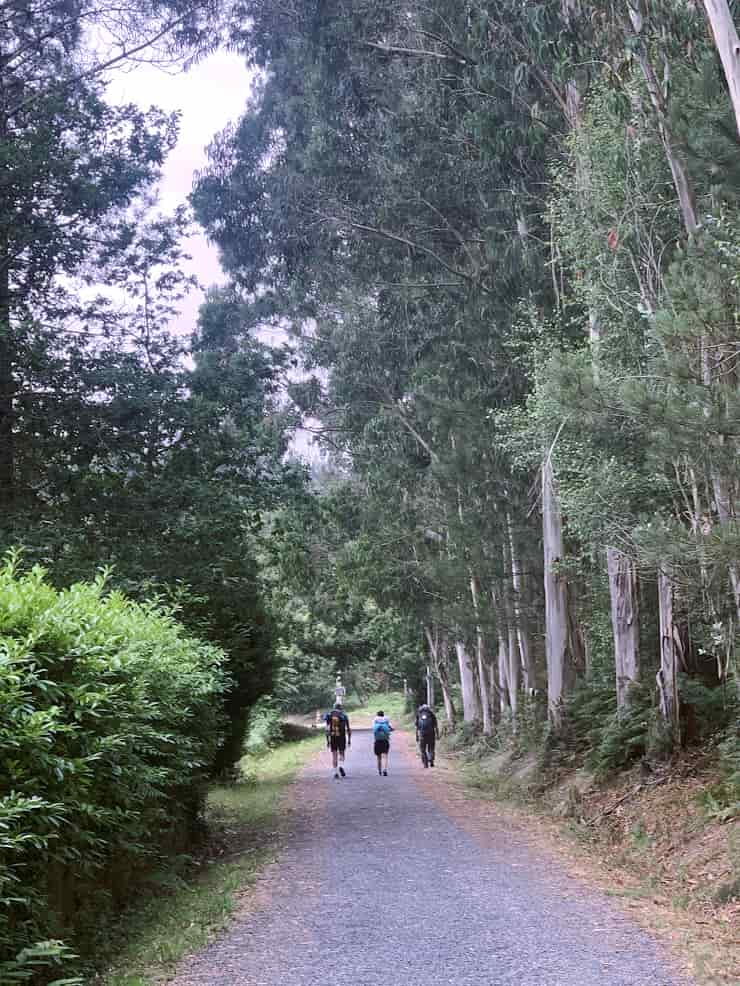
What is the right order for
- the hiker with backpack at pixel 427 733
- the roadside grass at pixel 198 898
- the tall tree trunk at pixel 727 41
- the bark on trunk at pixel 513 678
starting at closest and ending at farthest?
the roadside grass at pixel 198 898, the tall tree trunk at pixel 727 41, the hiker with backpack at pixel 427 733, the bark on trunk at pixel 513 678

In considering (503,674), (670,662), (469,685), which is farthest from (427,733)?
(670,662)

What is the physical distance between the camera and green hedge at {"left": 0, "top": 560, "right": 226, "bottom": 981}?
508cm

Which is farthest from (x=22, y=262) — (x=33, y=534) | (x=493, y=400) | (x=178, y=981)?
(x=178, y=981)

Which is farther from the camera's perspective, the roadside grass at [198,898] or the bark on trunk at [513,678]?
the bark on trunk at [513,678]

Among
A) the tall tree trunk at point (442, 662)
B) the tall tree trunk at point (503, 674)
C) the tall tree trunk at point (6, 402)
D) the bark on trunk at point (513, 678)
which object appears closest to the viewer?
the tall tree trunk at point (6, 402)

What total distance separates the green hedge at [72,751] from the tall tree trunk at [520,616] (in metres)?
13.5

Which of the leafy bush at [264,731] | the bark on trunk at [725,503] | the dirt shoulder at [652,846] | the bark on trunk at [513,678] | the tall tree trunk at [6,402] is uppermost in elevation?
the tall tree trunk at [6,402]

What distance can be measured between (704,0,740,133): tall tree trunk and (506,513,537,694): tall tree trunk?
43.5 feet

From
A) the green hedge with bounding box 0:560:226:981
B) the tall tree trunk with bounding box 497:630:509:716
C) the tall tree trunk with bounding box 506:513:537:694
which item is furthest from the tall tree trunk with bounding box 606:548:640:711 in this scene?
the tall tree trunk with bounding box 497:630:509:716

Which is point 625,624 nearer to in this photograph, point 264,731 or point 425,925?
point 425,925

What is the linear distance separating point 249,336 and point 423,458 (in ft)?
17.8

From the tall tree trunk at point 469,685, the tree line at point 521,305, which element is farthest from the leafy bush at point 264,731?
the tree line at point 521,305

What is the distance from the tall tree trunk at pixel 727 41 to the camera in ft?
26.6

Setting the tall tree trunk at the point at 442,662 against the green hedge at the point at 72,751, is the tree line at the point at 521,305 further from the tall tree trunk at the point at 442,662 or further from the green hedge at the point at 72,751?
A: the tall tree trunk at the point at 442,662
